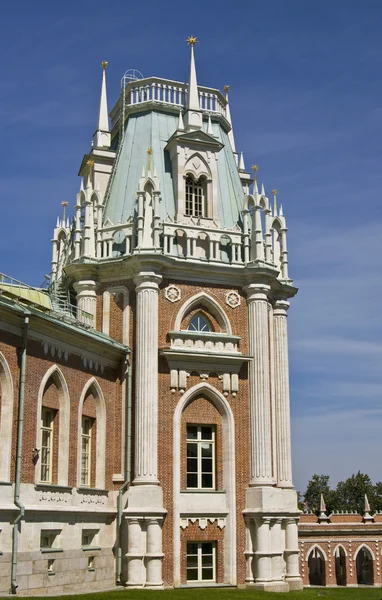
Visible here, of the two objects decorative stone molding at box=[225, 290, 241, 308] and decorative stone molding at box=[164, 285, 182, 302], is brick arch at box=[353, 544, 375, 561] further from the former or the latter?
decorative stone molding at box=[164, 285, 182, 302]

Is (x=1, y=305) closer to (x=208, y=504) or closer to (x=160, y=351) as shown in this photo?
(x=160, y=351)

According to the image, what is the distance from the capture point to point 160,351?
3412 centimetres

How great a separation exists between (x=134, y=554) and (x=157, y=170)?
16.6 meters

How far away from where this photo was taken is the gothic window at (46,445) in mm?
29078

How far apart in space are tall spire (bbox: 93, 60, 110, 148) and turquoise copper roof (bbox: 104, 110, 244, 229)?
1592mm

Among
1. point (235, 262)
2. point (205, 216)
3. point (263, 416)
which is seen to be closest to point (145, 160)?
point (205, 216)

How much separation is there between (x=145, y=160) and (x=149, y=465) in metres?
14.0

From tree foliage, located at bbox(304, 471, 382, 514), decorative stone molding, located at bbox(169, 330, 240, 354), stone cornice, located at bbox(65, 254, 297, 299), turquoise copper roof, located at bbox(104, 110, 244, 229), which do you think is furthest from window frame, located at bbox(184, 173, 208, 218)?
tree foliage, located at bbox(304, 471, 382, 514)

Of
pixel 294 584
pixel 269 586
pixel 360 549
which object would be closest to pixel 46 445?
pixel 269 586

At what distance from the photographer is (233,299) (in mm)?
36344

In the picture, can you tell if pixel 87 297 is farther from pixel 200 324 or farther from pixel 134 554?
pixel 134 554

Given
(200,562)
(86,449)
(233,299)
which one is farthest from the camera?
(233,299)

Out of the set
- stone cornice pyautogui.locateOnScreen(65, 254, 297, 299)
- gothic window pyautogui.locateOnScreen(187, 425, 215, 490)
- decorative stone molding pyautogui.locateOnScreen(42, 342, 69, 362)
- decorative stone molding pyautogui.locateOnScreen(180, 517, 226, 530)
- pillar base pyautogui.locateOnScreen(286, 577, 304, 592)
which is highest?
stone cornice pyautogui.locateOnScreen(65, 254, 297, 299)

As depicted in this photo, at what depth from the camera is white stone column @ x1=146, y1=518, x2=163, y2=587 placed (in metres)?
31.8
